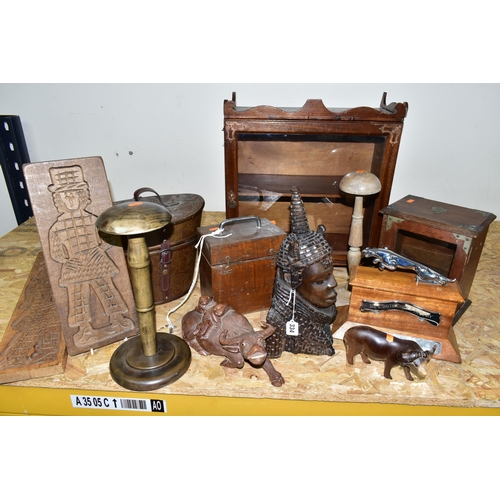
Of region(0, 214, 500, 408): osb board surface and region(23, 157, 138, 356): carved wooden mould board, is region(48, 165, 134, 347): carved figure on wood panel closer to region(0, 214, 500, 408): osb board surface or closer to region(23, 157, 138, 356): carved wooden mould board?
region(23, 157, 138, 356): carved wooden mould board

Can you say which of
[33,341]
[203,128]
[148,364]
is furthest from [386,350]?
[203,128]

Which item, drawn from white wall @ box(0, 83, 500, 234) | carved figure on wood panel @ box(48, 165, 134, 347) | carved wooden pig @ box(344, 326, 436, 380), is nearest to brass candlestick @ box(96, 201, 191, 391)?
carved figure on wood panel @ box(48, 165, 134, 347)

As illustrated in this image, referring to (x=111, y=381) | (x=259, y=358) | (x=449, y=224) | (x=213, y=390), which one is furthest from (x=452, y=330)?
(x=111, y=381)

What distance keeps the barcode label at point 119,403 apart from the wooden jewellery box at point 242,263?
0.45m

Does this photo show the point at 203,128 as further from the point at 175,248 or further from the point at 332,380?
the point at 332,380

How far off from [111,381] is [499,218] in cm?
282

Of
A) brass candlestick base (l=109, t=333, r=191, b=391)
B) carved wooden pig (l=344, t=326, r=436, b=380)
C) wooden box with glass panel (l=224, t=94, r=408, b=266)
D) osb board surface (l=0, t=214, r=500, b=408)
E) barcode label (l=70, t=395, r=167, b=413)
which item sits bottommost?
barcode label (l=70, t=395, r=167, b=413)

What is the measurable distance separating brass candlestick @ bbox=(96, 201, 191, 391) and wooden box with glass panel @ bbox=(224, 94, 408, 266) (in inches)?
29.9

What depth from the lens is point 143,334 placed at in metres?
1.28

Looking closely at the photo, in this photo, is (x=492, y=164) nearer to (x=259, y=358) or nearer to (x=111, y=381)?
Result: (x=259, y=358)

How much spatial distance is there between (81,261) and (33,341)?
1.23 feet

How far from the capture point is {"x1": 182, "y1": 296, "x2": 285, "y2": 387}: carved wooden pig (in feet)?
4.20
